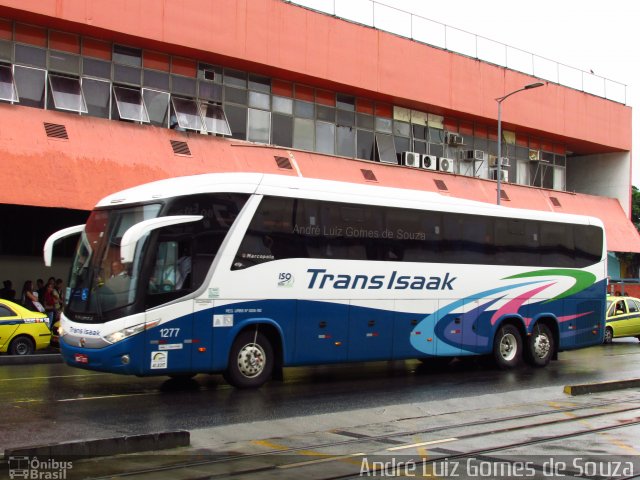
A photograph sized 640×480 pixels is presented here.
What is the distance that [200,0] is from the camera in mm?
25625

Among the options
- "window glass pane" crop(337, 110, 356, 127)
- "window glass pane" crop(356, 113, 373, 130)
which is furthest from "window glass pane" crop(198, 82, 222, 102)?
"window glass pane" crop(356, 113, 373, 130)

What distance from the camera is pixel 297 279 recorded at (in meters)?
14.5

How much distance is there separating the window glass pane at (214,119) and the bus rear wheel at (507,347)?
1280 cm

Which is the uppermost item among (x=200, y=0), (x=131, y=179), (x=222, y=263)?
(x=200, y=0)

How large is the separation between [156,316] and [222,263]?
4.85 feet

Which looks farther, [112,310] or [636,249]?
[636,249]

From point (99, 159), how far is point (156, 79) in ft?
15.0

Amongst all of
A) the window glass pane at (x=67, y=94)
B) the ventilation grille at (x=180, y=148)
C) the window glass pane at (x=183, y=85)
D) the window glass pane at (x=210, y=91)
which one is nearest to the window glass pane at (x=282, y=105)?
the window glass pane at (x=210, y=91)

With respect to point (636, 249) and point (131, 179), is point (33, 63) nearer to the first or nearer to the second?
point (131, 179)

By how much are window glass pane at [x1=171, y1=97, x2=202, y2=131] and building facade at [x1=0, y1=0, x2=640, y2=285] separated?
0.05 metres

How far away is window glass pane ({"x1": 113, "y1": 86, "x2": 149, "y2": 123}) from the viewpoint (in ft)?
82.7

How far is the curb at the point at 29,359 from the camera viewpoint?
18625 millimetres

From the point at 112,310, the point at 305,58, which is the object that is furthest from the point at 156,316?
the point at 305,58

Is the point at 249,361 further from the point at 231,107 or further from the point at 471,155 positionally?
the point at 471,155
